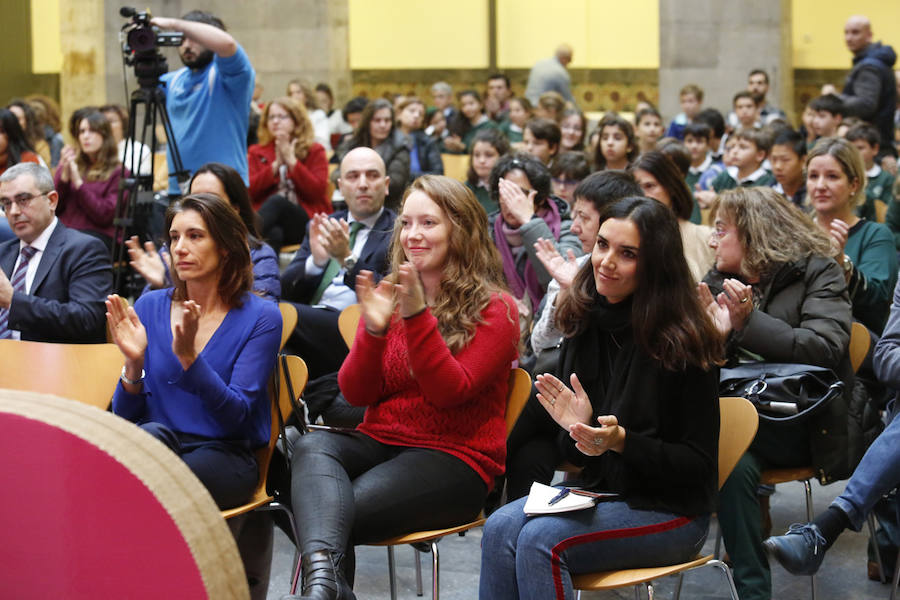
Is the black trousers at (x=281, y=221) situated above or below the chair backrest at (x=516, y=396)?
above

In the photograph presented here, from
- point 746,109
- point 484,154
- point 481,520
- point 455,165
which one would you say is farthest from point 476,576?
point 746,109

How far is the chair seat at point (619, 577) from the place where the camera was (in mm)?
2461

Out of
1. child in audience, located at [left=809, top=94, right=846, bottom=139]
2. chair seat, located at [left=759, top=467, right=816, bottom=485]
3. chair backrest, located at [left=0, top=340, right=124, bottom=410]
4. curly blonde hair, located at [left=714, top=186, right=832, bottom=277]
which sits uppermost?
child in audience, located at [left=809, top=94, right=846, bottom=139]

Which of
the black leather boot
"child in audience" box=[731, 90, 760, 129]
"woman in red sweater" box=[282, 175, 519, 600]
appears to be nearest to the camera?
the black leather boot

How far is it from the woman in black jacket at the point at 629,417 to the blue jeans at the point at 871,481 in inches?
21.8

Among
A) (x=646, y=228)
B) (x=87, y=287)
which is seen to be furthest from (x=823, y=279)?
(x=87, y=287)

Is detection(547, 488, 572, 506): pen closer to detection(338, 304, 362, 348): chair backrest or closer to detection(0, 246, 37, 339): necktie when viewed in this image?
detection(338, 304, 362, 348): chair backrest

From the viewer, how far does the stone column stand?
11.6m

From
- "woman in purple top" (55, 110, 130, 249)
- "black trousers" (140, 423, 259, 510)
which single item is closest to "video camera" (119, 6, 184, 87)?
"woman in purple top" (55, 110, 130, 249)

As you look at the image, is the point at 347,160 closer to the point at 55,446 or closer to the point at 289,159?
the point at 289,159

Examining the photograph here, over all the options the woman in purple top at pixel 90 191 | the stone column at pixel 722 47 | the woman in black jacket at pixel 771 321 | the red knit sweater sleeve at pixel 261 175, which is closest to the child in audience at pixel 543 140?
the red knit sweater sleeve at pixel 261 175

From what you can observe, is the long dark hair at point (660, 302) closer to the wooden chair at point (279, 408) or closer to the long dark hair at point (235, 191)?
the wooden chair at point (279, 408)

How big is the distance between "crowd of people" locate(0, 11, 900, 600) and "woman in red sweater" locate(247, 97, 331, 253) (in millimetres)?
1667

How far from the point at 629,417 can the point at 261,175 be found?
4667mm
